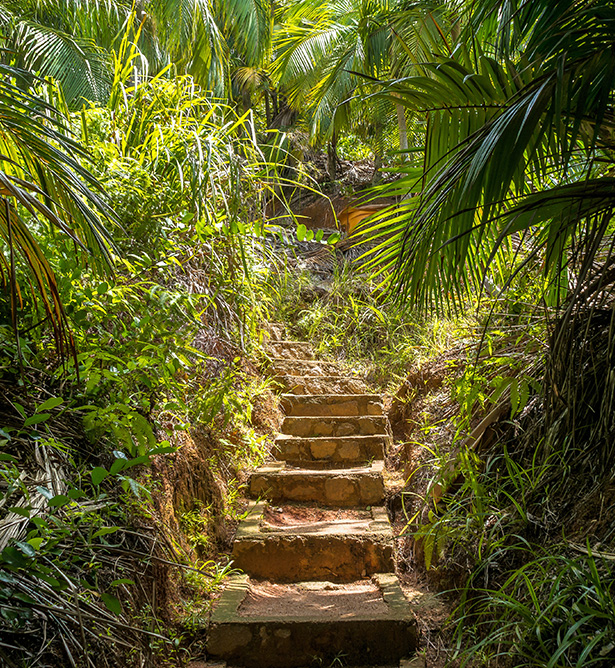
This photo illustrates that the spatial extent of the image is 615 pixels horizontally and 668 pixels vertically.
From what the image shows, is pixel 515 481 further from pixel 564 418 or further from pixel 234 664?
pixel 234 664

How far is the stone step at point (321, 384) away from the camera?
166 inches

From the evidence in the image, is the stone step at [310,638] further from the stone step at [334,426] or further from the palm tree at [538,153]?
the stone step at [334,426]

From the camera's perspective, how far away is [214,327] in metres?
2.81

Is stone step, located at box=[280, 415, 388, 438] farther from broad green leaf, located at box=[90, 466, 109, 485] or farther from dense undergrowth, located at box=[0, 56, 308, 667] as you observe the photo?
broad green leaf, located at box=[90, 466, 109, 485]

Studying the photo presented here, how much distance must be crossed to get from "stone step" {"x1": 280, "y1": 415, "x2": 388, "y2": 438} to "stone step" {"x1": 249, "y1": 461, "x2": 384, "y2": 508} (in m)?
0.67

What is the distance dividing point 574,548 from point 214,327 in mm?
1943

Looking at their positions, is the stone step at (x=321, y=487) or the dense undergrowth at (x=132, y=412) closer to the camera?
the dense undergrowth at (x=132, y=412)

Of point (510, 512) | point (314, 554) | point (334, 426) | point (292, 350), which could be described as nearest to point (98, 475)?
point (510, 512)

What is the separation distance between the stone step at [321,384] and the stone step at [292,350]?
0.42 metres

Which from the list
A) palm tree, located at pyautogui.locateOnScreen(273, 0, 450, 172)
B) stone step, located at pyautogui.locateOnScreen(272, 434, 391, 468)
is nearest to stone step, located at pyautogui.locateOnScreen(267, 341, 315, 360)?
stone step, located at pyautogui.locateOnScreen(272, 434, 391, 468)

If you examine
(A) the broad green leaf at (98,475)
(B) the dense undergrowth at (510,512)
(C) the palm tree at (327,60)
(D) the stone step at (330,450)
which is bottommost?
(D) the stone step at (330,450)

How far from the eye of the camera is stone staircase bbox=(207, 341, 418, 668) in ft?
6.48

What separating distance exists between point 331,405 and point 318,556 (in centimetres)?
162

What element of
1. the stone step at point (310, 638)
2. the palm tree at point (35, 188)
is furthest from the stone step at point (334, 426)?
the palm tree at point (35, 188)
